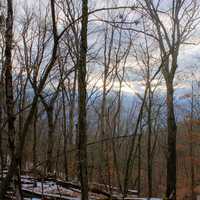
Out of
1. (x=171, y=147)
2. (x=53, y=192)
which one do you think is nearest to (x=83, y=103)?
(x=53, y=192)

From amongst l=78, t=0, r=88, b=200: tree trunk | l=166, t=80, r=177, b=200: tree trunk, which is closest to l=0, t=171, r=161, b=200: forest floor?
l=166, t=80, r=177, b=200: tree trunk

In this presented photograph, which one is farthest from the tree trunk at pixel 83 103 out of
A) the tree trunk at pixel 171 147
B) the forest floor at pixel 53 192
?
the tree trunk at pixel 171 147

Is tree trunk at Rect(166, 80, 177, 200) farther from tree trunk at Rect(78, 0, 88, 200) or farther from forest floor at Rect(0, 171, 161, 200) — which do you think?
tree trunk at Rect(78, 0, 88, 200)

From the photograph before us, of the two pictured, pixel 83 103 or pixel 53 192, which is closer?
pixel 83 103

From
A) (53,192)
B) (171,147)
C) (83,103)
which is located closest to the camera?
(83,103)

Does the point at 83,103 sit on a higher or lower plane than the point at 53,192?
higher

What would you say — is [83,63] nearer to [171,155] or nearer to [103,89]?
[171,155]

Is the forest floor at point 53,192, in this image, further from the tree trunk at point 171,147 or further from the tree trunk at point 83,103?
the tree trunk at point 83,103

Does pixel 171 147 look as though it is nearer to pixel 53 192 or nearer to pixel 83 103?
pixel 53 192

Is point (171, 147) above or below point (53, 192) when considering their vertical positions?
above

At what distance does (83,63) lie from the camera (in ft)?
23.8

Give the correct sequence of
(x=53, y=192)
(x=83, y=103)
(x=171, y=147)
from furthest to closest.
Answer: (x=171, y=147) < (x=53, y=192) < (x=83, y=103)

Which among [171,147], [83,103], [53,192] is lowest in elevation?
[53,192]

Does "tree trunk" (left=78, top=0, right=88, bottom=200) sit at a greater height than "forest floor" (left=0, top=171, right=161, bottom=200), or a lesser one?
greater
